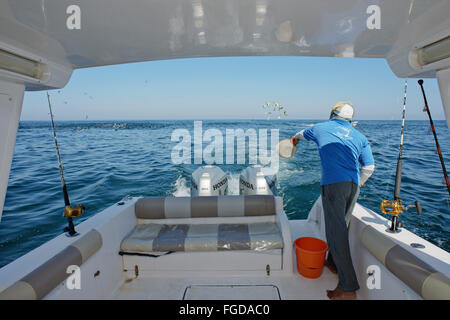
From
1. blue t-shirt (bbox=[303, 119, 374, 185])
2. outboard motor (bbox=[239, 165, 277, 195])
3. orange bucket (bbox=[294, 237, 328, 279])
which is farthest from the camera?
outboard motor (bbox=[239, 165, 277, 195])

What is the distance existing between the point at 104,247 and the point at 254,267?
1.38 meters

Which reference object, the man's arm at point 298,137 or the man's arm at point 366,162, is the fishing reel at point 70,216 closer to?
the man's arm at point 298,137

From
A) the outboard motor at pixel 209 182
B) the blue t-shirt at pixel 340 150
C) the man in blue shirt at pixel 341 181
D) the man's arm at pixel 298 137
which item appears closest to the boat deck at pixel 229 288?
the man in blue shirt at pixel 341 181

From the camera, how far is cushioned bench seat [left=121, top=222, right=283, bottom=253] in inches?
86.3

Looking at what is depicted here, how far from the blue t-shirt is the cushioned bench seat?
32.2 inches

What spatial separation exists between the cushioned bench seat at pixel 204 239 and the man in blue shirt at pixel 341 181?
1.79ft

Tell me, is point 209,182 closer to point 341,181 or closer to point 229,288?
point 229,288

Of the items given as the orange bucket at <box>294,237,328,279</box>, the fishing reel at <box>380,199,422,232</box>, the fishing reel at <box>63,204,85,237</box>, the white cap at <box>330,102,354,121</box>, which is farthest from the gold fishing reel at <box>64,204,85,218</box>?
the fishing reel at <box>380,199,422,232</box>

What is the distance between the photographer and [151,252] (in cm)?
220

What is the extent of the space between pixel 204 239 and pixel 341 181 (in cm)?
134

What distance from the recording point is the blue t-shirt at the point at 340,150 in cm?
178

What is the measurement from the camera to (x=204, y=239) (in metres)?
2.24

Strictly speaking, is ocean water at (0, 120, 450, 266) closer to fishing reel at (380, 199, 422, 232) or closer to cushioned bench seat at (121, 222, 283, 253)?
cushioned bench seat at (121, 222, 283, 253)
